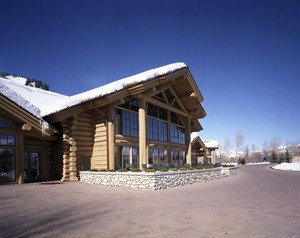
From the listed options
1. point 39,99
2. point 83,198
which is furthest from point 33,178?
point 83,198

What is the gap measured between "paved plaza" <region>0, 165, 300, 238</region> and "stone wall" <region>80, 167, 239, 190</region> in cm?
271

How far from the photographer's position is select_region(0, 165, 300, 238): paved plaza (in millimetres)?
5969

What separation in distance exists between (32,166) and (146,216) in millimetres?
11533

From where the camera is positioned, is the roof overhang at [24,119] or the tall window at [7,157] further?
the tall window at [7,157]

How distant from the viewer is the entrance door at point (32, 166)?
1614 cm

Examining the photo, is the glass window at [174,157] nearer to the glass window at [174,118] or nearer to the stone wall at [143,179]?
the glass window at [174,118]

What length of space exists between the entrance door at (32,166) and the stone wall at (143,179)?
2.93m

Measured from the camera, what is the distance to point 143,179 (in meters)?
13.6

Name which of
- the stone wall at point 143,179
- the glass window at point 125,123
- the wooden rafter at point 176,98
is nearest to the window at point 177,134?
the wooden rafter at point 176,98

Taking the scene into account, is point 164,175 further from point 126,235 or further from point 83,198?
point 126,235

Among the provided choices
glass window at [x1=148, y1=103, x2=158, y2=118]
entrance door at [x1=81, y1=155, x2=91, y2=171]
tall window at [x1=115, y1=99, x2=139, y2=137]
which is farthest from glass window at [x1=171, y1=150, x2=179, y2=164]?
entrance door at [x1=81, y1=155, x2=91, y2=171]

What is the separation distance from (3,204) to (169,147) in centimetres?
1678

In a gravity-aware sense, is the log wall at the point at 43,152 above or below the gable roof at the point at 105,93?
below

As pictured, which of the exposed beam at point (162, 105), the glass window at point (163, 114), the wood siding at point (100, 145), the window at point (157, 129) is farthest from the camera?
the glass window at point (163, 114)
